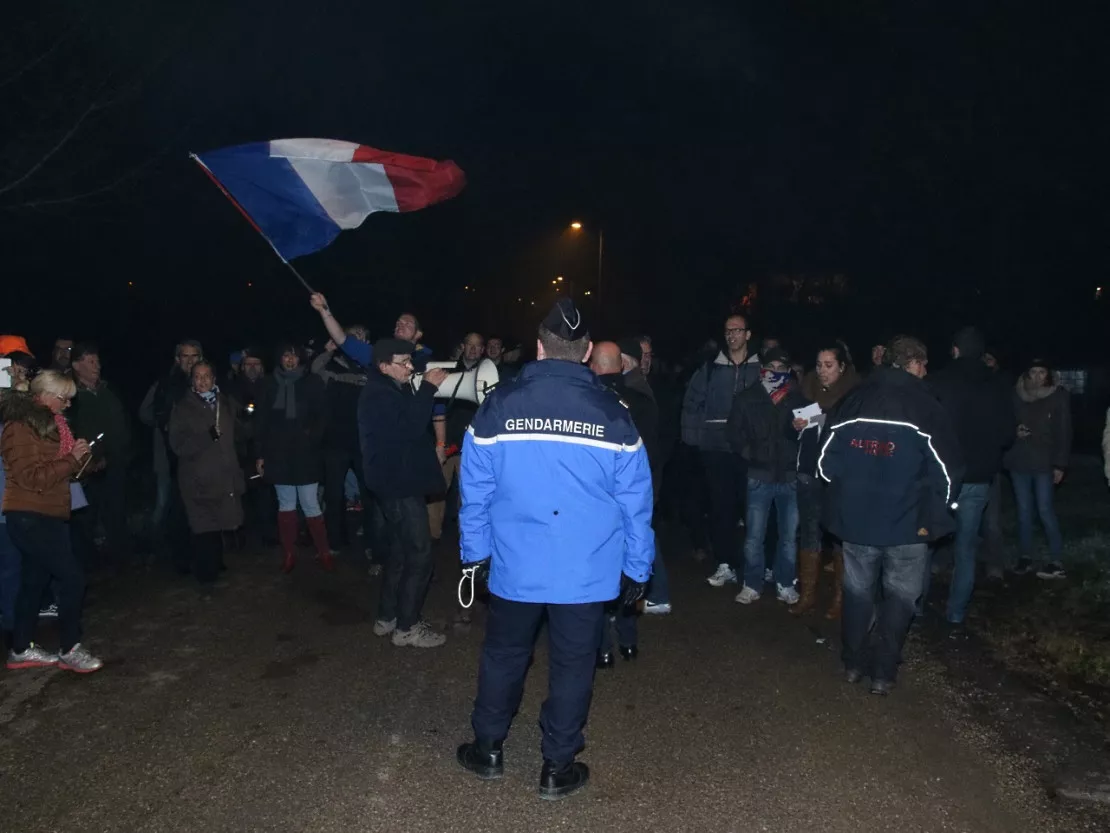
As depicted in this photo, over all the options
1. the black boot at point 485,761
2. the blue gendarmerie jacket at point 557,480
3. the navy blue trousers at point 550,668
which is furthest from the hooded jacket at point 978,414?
the black boot at point 485,761

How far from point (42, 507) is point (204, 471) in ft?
7.02

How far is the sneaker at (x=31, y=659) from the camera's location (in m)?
5.63

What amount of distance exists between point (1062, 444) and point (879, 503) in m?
3.97

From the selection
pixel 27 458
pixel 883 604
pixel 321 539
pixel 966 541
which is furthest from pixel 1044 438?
pixel 27 458

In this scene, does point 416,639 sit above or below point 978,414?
below

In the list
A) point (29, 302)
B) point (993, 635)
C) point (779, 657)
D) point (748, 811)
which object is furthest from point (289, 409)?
point (29, 302)

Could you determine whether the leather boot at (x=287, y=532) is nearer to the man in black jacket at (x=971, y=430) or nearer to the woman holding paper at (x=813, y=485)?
the woman holding paper at (x=813, y=485)

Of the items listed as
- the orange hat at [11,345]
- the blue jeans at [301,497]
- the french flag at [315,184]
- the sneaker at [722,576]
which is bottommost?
the sneaker at [722,576]

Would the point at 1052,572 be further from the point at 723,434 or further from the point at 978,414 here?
the point at 723,434

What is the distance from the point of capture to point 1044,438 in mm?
8250

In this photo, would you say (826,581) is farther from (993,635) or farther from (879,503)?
(879,503)

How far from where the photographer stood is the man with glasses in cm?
754

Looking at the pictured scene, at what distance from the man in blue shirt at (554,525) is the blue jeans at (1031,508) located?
18.5 feet

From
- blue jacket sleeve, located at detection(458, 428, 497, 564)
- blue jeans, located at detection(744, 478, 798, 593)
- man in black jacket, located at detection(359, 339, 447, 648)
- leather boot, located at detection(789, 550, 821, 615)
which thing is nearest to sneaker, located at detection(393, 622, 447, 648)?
man in black jacket, located at detection(359, 339, 447, 648)
